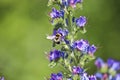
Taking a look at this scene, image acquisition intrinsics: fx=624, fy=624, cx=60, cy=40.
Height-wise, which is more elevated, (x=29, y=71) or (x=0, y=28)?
(x=0, y=28)

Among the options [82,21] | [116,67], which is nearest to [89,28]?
[116,67]

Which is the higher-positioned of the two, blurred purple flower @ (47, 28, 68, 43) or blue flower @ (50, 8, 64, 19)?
blue flower @ (50, 8, 64, 19)

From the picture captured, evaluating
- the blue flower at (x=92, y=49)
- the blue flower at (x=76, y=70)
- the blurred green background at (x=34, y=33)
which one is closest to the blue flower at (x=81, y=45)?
the blue flower at (x=92, y=49)

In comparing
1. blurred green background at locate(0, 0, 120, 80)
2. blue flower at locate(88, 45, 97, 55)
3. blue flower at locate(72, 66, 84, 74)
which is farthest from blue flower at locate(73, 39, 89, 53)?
blurred green background at locate(0, 0, 120, 80)

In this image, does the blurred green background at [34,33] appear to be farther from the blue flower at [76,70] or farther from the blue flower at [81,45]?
the blue flower at [76,70]

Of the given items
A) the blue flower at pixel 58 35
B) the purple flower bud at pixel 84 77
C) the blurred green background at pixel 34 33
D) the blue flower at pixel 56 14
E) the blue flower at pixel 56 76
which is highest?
the blurred green background at pixel 34 33

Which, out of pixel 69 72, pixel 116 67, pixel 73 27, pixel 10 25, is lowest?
pixel 69 72

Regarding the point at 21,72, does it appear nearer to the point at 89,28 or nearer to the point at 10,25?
the point at 10,25

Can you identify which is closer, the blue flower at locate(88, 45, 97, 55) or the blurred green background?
the blue flower at locate(88, 45, 97, 55)

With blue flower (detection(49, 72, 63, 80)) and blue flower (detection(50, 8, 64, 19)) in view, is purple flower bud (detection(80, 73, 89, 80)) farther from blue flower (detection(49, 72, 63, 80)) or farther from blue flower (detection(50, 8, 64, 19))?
blue flower (detection(50, 8, 64, 19))
